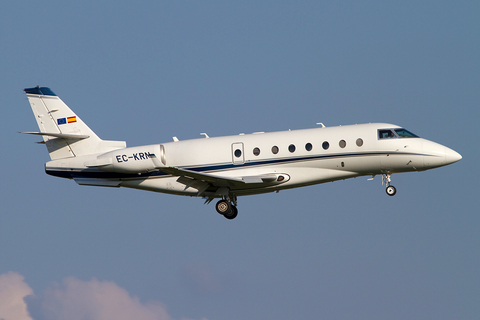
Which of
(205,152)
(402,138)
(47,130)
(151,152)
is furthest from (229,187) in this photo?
(47,130)

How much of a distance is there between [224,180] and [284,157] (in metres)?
2.65

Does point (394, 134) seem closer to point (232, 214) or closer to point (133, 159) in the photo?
point (232, 214)

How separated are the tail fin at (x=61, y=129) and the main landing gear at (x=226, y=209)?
17.2 ft

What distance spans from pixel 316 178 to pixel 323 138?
166 centimetres

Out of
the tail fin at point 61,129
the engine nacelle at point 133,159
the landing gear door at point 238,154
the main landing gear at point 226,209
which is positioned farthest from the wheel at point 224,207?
the tail fin at point 61,129

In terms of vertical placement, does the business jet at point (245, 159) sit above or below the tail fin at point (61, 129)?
below

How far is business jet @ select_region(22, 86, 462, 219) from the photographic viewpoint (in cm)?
2430

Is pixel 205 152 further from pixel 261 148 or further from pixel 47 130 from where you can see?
pixel 47 130

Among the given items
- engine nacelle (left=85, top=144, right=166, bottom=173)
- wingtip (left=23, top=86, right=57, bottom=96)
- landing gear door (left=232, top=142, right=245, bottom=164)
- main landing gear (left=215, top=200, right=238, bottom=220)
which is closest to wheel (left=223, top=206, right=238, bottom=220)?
main landing gear (left=215, top=200, right=238, bottom=220)

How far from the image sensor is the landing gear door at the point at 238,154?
82.3 ft

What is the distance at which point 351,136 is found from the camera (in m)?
24.4

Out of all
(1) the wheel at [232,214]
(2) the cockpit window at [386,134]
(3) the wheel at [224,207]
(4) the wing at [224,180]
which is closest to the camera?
(4) the wing at [224,180]

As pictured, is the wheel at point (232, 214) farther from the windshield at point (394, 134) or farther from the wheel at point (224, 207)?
the windshield at point (394, 134)

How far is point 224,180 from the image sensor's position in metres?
24.2
